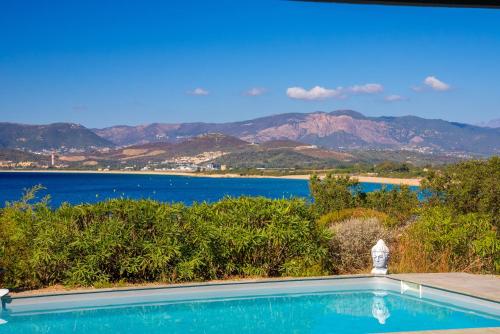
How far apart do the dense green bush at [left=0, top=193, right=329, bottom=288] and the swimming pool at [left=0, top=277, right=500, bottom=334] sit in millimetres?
656

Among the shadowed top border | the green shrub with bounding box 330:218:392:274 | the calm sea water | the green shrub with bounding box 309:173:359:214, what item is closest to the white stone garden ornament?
the green shrub with bounding box 330:218:392:274

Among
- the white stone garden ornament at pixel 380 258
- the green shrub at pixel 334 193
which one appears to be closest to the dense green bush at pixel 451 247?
the white stone garden ornament at pixel 380 258

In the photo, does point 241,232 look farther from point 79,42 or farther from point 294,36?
point 294,36

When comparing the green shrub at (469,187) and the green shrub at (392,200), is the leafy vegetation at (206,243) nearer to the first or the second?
the green shrub at (469,187)

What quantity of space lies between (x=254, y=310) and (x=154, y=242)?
5.04 ft

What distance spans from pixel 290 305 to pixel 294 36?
8719 cm

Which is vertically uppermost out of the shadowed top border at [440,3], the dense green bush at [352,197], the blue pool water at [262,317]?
the shadowed top border at [440,3]

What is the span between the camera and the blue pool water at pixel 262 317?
5.85 meters

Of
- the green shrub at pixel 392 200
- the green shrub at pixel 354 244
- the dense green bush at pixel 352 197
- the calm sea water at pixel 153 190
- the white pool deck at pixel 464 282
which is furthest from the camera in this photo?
the calm sea water at pixel 153 190

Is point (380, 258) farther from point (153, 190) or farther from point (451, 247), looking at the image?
point (153, 190)

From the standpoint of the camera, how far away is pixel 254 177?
111 m

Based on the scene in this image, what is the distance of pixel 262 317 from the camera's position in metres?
6.27

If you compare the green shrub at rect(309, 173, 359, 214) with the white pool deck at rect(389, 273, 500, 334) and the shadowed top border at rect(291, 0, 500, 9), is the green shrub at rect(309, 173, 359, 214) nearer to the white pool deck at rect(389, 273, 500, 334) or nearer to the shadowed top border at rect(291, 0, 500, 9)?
the white pool deck at rect(389, 273, 500, 334)

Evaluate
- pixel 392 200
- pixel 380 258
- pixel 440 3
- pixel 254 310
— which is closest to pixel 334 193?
pixel 392 200
